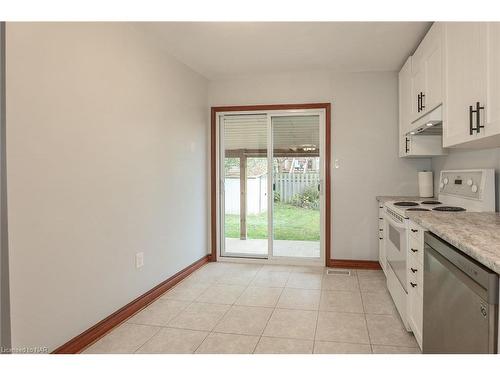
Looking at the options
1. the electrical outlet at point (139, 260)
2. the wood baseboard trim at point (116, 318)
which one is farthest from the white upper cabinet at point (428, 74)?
the wood baseboard trim at point (116, 318)

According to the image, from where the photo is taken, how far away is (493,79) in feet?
5.32

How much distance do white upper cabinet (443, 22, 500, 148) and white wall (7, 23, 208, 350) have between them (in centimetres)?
231

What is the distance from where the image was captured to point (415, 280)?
Result: 2.17 m

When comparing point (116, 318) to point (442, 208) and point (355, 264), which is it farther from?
point (355, 264)

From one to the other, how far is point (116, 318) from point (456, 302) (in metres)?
2.23

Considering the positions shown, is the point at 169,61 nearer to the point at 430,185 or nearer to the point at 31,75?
the point at 31,75

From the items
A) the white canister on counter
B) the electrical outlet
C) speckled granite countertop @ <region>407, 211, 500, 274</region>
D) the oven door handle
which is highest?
the white canister on counter

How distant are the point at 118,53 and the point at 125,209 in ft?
3.92

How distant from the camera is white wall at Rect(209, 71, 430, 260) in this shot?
3969mm

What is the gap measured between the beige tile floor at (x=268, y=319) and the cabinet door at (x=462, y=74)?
4.69 feet

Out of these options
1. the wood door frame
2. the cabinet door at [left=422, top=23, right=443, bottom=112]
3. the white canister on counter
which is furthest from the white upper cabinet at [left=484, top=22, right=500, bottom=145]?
the wood door frame

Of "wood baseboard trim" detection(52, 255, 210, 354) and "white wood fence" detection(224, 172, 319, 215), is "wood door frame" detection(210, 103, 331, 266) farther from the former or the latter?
"wood baseboard trim" detection(52, 255, 210, 354)

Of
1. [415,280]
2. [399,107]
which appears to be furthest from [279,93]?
[415,280]

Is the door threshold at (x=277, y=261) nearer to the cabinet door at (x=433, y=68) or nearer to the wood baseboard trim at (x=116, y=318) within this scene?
the wood baseboard trim at (x=116, y=318)
